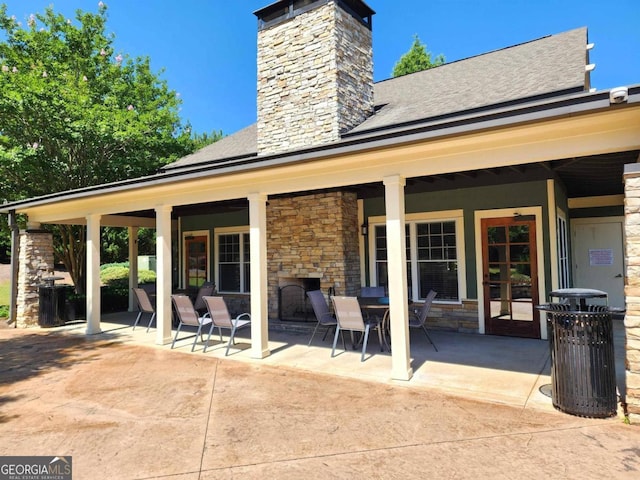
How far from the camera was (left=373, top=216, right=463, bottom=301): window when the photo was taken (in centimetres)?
782

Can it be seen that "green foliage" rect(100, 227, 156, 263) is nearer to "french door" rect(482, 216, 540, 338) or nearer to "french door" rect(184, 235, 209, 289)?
"french door" rect(184, 235, 209, 289)

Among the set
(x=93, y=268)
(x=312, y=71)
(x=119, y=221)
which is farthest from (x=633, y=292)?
(x=119, y=221)

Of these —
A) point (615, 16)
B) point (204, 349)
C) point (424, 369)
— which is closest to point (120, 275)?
point (204, 349)

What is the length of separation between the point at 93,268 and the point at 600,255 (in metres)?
11.8

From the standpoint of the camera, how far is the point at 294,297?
29.8ft

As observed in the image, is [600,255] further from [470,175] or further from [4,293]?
[4,293]

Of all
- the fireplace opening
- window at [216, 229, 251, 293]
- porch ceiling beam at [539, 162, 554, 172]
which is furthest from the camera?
window at [216, 229, 251, 293]

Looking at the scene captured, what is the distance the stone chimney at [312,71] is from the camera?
27.5 feet

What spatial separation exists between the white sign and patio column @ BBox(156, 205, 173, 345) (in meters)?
9.99

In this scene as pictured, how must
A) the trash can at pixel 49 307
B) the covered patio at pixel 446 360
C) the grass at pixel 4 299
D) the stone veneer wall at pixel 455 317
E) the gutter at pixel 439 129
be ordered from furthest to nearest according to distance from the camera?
1. the grass at pixel 4 299
2. the trash can at pixel 49 307
3. the stone veneer wall at pixel 455 317
4. the covered patio at pixel 446 360
5. the gutter at pixel 439 129

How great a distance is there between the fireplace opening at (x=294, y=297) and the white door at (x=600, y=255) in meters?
6.79

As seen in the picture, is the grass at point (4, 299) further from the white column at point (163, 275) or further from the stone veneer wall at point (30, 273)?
the white column at point (163, 275)

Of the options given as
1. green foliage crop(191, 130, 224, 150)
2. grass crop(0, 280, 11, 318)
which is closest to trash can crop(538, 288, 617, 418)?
grass crop(0, 280, 11, 318)

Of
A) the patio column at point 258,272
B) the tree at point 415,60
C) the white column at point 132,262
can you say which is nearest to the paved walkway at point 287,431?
the patio column at point 258,272
